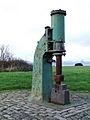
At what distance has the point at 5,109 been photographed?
730 cm

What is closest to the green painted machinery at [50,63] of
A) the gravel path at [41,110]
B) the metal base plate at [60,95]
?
the metal base plate at [60,95]

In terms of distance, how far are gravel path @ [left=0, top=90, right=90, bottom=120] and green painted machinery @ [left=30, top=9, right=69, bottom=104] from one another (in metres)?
0.34

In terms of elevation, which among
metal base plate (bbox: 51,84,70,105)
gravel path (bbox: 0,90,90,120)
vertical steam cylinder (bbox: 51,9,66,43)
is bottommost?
gravel path (bbox: 0,90,90,120)

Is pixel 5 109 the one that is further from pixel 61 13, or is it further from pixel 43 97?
pixel 61 13

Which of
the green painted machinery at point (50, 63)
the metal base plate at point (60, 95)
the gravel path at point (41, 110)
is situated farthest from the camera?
the green painted machinery at point (50, 63)

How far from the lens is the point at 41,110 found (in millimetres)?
7316

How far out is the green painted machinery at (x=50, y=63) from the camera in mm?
8047

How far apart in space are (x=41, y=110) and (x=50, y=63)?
1609 mm

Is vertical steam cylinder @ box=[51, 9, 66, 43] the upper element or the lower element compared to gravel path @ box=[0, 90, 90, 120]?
upper

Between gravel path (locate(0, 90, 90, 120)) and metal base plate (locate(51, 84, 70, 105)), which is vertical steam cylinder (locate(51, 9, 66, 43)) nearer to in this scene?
metal base plate (locate(51, 84, 70, 105))

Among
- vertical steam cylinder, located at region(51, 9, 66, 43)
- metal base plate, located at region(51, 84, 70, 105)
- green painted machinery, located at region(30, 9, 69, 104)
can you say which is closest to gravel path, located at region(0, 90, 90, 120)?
metal base plate, located at region(51, 84, 70, 105)

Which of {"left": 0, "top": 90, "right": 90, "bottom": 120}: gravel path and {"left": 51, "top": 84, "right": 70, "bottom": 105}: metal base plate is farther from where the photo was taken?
{"left": 51, "top": 84, "right": 70, "bottom": 105}: metal base plate

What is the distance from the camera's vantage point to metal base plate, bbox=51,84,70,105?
7887mm

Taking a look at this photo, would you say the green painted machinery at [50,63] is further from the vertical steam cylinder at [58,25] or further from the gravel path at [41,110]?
the gravel path at [41,110]
